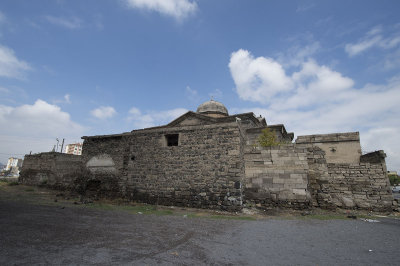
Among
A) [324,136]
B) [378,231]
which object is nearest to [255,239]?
[378,231]

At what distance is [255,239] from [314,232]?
1.95m

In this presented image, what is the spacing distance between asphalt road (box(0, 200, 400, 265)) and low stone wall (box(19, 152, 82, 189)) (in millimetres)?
8513

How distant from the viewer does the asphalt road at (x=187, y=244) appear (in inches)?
124

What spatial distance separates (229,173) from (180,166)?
2404 millimetres

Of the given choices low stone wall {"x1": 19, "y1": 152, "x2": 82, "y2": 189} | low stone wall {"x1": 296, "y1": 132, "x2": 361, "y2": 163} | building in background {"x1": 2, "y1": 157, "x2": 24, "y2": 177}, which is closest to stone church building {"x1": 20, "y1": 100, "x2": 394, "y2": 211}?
low stone wall {"x1": 296, "y1": 132, "x2": 361, "y2": 163}

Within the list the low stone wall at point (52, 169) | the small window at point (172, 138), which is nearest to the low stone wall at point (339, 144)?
the small window at point (172, 138)

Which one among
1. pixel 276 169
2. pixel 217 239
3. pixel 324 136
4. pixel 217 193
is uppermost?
pixel 324 136

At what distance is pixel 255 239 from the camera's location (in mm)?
4508

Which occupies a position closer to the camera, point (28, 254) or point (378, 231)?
point (28, 254)

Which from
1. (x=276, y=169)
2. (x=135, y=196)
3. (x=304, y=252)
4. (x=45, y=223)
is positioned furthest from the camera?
(x=135, y=196)

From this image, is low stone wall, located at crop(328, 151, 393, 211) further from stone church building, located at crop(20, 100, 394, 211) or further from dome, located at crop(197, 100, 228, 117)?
dome, located at crop(197, 100, 228, 117)

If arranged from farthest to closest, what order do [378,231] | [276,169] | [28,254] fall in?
1. [276,169]
2. [378,231]
3. [28,254]

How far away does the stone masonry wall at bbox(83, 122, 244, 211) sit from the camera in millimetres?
8695

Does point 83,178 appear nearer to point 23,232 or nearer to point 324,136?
point 23,232
